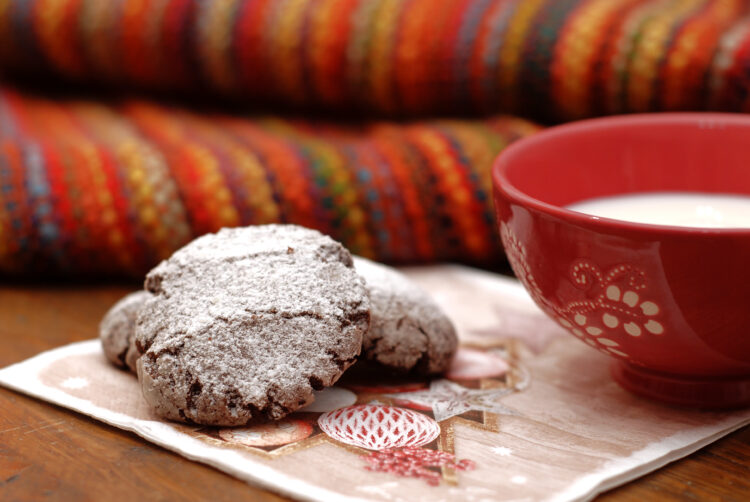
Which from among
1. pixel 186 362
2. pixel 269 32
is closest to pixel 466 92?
pixel 269 32

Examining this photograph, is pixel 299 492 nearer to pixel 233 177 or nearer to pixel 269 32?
pixel 233 177

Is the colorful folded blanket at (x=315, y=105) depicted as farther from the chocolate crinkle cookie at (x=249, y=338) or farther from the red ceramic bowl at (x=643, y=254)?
the chocolate crinkle cookie at (x=249, y=338)

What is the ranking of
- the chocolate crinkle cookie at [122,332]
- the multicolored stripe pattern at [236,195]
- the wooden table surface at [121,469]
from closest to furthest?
1. the wooden table surface at [121,469]
2. the chocolate crinkle cookie at [122,332]
3. the multicolored stripe pattern at [236,195]

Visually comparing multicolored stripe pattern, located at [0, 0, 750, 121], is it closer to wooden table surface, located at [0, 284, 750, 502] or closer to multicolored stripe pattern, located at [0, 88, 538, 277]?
multicolored stripe pattern, located at [0, 88, 538, 277]

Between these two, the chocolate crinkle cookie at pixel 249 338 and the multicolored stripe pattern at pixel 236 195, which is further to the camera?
the multicolored stripe pattern at pixel 236 195

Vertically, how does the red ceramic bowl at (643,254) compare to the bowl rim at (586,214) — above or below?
below

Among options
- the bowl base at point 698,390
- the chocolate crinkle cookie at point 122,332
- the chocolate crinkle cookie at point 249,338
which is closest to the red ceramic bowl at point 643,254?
the bowl base at point 698,390
